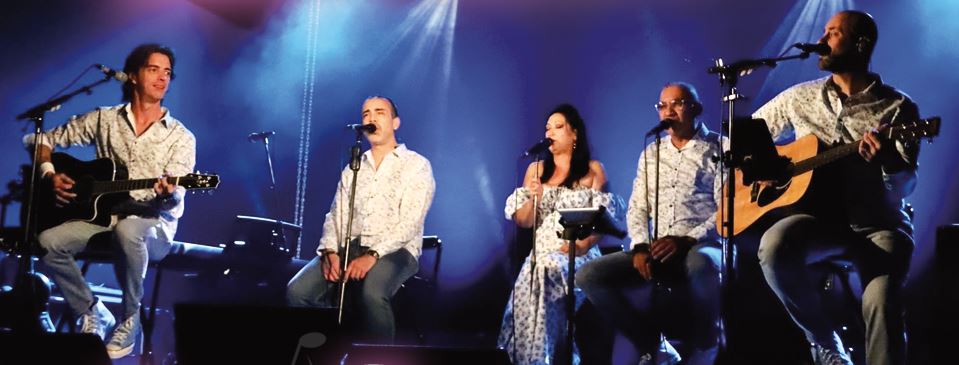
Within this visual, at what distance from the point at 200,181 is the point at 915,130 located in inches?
146

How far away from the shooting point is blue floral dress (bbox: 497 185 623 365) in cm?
512

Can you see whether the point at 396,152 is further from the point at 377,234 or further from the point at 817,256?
the point at 817,256

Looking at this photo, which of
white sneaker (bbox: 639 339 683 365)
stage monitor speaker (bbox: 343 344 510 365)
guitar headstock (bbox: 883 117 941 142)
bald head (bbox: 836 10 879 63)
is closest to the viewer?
stage monitor speaker (bbox: 343 344 510 365)

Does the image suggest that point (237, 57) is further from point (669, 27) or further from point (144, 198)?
point (669, 27)

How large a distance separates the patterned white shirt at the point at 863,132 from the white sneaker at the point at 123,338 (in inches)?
144

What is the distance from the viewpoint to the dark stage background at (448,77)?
19.4 ft

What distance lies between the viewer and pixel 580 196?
5.50m

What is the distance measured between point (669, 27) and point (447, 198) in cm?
206

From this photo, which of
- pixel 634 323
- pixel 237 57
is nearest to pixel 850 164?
pixel 634 323

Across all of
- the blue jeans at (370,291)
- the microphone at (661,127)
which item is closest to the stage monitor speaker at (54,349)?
the blue jeans at (370,291)

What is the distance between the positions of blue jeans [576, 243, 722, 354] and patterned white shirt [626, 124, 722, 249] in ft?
0.77

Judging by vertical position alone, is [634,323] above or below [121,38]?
below

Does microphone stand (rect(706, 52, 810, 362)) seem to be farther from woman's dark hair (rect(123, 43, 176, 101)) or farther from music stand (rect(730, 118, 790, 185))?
woman's dark hair (rect(123, 43, 176, 101))

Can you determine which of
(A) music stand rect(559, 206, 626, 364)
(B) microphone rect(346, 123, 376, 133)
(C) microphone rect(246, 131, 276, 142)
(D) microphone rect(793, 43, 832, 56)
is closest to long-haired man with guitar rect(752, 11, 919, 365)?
(D) microphone rect(793, 43, 832, 56)
